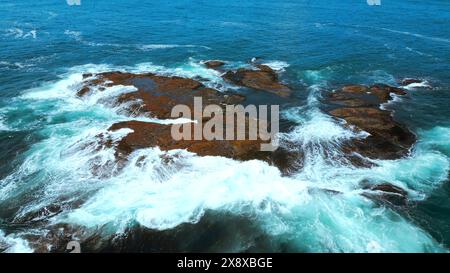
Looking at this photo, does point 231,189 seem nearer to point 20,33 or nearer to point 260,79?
point 260,79

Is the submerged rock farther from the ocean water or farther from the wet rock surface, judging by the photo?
the wet rock surface

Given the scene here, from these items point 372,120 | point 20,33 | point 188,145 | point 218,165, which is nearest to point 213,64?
point 188,145

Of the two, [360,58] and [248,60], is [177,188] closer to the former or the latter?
[248,60]

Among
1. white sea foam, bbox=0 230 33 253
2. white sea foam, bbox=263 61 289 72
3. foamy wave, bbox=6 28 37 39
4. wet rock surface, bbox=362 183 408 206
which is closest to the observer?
white sea foam, bbox=0 230 33 253

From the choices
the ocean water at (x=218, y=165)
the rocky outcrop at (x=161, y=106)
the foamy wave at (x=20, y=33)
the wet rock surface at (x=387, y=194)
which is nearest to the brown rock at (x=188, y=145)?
the rocky outcrop at (x=161, y=106)

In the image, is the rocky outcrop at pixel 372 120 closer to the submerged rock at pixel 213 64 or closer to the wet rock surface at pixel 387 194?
the wet rock surface at pixel 387 194

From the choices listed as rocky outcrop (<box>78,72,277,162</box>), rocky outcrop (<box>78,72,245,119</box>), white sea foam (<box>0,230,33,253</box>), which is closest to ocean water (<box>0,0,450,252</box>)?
white sea foam (<box>0,230,33,253</box>)

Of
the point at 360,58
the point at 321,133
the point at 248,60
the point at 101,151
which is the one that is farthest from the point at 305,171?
the point at 360,58
